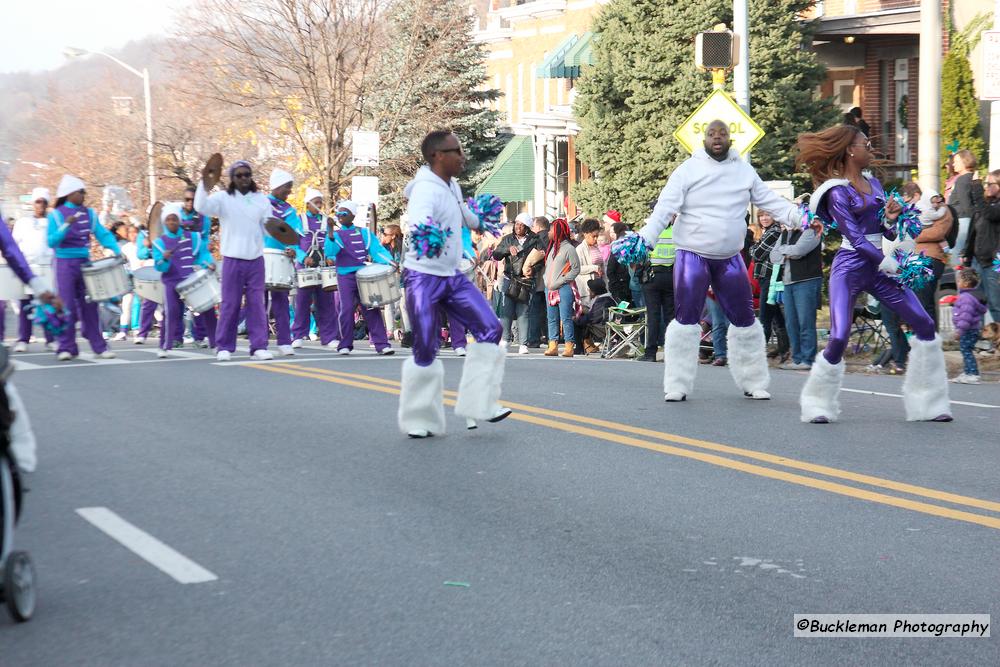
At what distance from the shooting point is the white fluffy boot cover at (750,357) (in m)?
12.2

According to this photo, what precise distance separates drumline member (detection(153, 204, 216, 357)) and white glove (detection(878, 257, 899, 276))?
1139cm

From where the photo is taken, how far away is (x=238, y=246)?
55.1 ft

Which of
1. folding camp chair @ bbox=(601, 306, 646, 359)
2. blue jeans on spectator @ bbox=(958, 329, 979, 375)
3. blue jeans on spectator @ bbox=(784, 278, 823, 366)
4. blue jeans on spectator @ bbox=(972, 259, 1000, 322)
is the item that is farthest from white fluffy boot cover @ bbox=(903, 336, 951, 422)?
folding camp chair @ bbox=(601, 306, 646, 359)

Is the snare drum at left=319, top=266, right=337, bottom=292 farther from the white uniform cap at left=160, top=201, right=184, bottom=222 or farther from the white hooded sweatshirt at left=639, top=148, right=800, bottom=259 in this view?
the white hooded sweatshirt at left=639, top=148, right=800, bottom=259

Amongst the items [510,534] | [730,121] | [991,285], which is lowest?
[510,534]

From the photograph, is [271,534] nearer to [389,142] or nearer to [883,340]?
[883,340]

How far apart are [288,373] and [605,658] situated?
10145mm

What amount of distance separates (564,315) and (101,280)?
19.2 feet

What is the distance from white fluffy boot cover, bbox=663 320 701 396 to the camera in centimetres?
1195

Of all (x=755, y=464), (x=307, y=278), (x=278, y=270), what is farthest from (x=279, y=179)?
(x=755, y=464)

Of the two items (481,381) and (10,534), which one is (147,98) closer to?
(481,381)

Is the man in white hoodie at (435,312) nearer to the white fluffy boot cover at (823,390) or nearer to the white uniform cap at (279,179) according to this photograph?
the white fluffy boot cover at (823,390)

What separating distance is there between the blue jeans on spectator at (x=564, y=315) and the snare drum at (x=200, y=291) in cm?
432

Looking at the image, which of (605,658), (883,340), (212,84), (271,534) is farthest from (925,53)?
(212,84)
